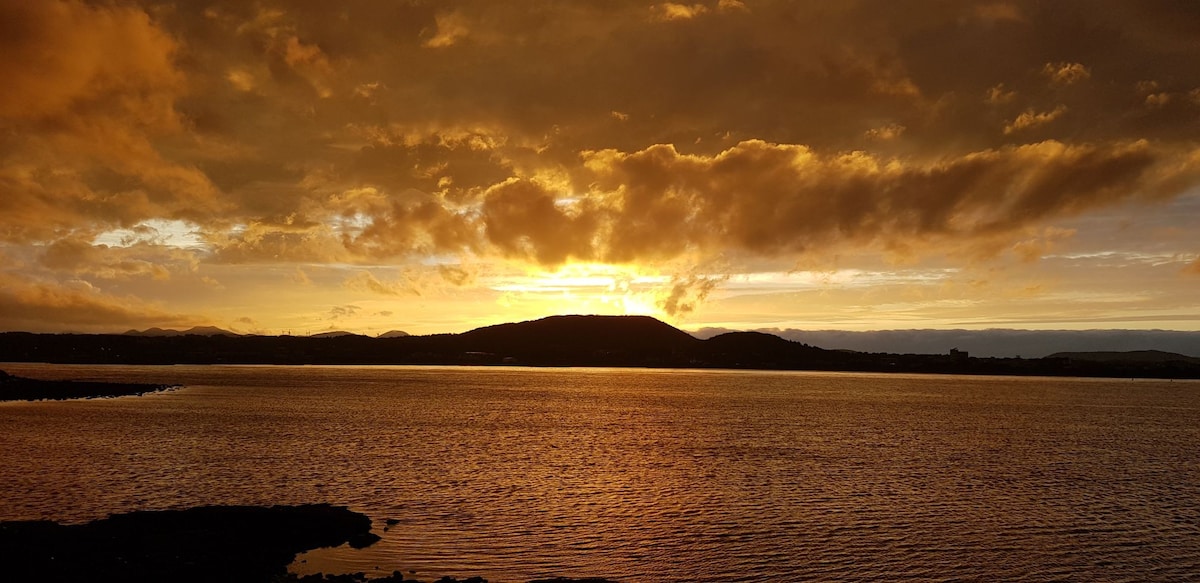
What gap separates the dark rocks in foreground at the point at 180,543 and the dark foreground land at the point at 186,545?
0.13 feet

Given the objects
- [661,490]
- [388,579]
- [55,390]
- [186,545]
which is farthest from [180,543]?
[55,390]

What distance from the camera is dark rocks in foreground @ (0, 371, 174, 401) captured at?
152 m

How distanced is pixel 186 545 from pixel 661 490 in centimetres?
3515

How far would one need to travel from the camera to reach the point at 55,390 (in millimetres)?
163875

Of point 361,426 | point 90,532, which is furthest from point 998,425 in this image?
point 90,532

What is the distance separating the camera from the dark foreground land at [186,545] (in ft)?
106

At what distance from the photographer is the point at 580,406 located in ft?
593

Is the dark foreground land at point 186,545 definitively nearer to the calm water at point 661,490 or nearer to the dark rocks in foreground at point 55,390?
the calm water at point 661,490

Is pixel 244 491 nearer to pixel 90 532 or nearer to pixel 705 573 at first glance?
pixel 90 532

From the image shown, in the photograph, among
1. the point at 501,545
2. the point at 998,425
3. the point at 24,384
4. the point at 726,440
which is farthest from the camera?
the point at 24,384

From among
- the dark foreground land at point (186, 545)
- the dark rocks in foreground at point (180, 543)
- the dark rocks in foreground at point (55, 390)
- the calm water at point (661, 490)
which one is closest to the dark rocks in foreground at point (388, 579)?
the dark foreground land at point (186, 545)

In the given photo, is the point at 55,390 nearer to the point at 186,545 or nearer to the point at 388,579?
the point at 186,545

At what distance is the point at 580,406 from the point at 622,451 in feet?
298

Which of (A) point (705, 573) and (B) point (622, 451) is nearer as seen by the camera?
(A) point (705, 573)
